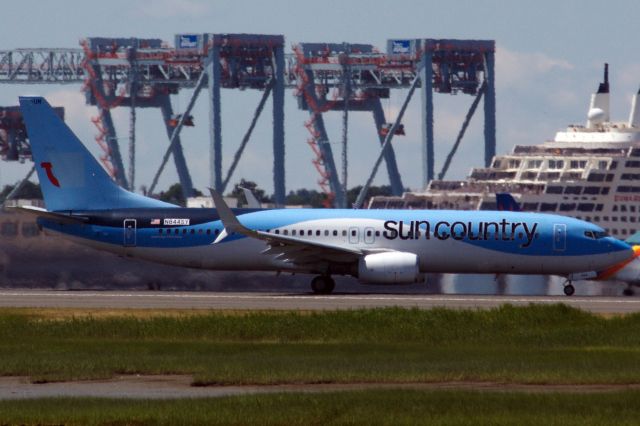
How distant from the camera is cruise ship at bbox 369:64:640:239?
118 meters

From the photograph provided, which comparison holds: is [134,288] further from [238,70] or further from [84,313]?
[238,70]

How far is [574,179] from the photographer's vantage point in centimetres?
12044

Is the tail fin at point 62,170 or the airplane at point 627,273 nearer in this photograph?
the tail fin at point 62,170

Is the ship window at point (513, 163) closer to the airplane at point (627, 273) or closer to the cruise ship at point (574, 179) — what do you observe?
the cruise ship at point (574, 179)

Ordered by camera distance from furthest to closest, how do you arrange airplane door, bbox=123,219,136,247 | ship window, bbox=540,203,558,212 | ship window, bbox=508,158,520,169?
ship window, bbox=508,158,520,169, ship window, bbox=540,203,558,212, airplane door, bbox=123,219,136,247

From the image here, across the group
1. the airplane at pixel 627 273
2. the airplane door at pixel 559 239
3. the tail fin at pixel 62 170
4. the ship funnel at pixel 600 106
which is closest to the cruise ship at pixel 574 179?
the ship funnel at pixel 600 106

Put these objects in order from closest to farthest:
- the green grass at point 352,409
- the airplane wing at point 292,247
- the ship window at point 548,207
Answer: the green grass at point 352,409
the airplane wing at point 292,247
the ship window at point 548,207

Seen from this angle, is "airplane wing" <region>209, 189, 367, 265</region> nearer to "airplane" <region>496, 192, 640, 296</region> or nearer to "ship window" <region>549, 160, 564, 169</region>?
"airplane" <region>496, 192, 640, 296</region>

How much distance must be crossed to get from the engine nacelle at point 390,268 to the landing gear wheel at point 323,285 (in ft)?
4.96

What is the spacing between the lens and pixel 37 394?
23.2 metres

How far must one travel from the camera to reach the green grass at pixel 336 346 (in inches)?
1003

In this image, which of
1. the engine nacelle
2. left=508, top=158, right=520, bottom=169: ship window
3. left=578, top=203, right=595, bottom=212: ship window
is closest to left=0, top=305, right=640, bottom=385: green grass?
the engine nacelle

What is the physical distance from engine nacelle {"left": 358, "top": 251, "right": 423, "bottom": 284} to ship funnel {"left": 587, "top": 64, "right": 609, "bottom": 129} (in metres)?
80.5

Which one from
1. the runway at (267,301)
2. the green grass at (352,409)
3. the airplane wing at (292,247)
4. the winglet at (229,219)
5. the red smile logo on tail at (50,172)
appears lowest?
the runway at (267,301)
